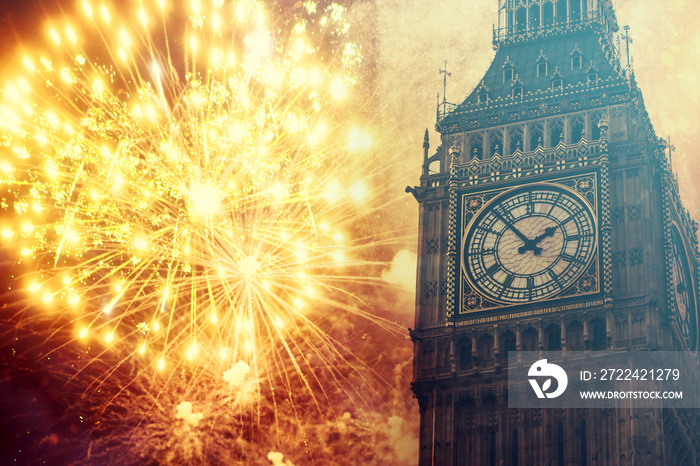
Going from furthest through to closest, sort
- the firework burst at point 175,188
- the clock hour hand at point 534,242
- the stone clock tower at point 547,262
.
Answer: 1. the clock hour hand at point 534,242
2. the stone clock tower at point 547,262
3. the firework burst at point 175,188

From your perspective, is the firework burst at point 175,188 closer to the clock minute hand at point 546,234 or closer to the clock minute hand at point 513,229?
the clock minute hand at point 513,229

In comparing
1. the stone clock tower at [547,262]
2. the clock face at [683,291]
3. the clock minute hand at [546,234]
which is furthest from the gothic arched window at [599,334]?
the clock face at [683,291]

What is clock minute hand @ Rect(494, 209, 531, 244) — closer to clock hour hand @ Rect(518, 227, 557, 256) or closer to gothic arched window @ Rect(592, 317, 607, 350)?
clock hour hand @ Rect(518, 227, 557, 256)

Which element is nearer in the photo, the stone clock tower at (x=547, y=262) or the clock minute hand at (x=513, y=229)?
the stone clock tower at (x=547, y=262)

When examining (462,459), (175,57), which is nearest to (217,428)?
(462,459)

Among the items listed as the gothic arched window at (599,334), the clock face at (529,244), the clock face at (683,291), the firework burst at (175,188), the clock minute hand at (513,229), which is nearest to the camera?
the firework burst at (175,188)

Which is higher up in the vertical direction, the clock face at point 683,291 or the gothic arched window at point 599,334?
the clock face at point 683,291
